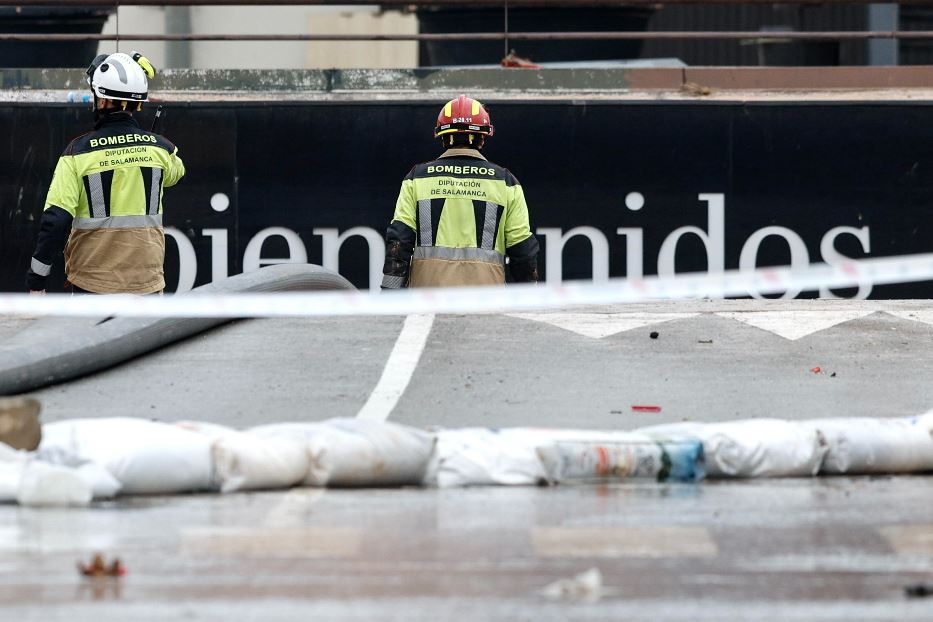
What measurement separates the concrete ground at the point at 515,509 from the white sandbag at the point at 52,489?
83 millimetres

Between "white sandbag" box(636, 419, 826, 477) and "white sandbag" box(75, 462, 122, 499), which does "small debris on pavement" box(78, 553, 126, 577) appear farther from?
"white sandbag" box(636, 419, 826, 477)

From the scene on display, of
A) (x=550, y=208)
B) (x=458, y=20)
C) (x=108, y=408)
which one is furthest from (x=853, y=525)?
(x=458, y=20)

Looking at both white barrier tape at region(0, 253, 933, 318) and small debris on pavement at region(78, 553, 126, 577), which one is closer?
small debris on pavement at region(78, 553, 126, 577)

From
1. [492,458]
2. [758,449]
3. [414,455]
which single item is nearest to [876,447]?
[758,449]

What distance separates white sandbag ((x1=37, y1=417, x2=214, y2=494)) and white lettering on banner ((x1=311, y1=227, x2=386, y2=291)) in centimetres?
717

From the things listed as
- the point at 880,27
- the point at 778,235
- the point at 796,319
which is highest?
the point at 880,27

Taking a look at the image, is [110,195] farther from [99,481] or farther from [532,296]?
[99,481]

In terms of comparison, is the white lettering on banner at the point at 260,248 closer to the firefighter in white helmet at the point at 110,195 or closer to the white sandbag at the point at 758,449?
the firefighter in white helmet at the point at 110,195

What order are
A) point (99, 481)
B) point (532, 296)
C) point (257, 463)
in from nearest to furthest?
point (99, 481), point (257, 463), point (532, 296)

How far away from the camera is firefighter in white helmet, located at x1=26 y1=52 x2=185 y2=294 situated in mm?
10992

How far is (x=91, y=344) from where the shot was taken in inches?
377

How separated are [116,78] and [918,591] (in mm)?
7176

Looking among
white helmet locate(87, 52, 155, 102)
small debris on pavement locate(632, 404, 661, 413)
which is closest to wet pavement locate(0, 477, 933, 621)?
small debris on pavement locate(632, 404, 661, 413)

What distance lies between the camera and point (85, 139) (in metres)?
11.1
